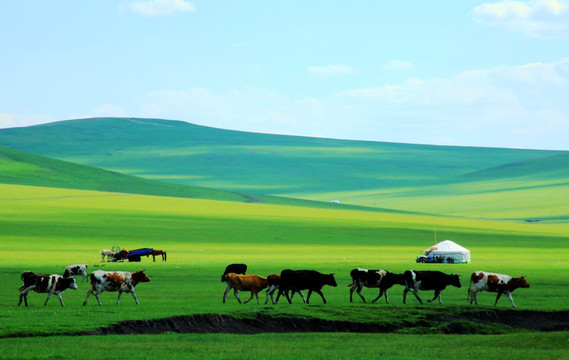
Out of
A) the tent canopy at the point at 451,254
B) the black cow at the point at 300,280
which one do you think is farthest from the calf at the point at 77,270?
the tent canopy at the point at 451,254

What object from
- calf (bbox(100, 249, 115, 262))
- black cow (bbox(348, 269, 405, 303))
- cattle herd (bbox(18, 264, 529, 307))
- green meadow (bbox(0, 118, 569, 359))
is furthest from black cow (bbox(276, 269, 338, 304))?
calf (bbox(100, 249, 115, 262))

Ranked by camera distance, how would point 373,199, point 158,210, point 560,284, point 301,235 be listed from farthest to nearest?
point 373,199, point 158,210, point 301,235, point 560,284

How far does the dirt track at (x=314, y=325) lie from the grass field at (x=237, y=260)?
1.50 feet

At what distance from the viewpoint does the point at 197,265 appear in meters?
47.9

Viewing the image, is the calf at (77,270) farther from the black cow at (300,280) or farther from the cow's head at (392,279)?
the cow's head at (392,279)

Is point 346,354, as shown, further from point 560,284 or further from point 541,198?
point 541,198

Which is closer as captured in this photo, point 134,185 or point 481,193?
point 134,185

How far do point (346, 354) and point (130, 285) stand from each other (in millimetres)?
9604

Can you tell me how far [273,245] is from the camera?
72.6 m

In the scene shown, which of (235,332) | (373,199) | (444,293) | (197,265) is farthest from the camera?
(373,199)

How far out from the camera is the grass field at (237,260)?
66.8ft

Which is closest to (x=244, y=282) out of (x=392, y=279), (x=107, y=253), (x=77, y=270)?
(x=392, y=279)

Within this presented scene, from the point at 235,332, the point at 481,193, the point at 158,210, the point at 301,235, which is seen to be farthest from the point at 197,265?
the point at 481,193

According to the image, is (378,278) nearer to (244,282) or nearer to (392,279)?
(392,279)
